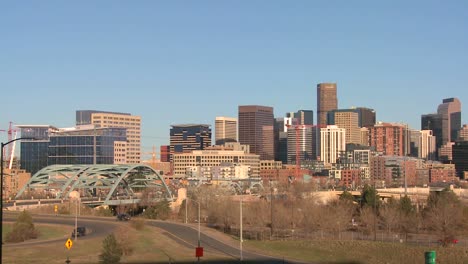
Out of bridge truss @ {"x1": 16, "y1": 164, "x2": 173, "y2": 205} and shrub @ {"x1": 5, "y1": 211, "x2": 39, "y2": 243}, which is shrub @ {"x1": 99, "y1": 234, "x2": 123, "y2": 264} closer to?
shrub @ {"x1": 5, "y1": 211, "x2": 39, "y2": 243}

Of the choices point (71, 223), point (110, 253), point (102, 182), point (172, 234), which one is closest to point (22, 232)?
point (172, 234)

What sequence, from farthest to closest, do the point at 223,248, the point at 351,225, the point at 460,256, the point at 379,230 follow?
the point at 351,225
the point at 379,230
the point at 223,248
the point at 460,256

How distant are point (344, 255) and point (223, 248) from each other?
1382 cm

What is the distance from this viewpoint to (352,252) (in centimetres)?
7662

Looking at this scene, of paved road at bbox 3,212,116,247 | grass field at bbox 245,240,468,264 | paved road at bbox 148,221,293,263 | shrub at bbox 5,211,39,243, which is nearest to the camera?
paved road at bbox 148,221,293,263

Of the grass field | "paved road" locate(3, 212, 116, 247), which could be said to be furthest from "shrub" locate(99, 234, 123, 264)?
"paved road" locate(3, 212, 116, 247)

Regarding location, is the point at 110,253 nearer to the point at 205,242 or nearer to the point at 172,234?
the point at 205,242

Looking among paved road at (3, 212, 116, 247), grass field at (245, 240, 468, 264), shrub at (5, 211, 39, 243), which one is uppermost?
shrub at (5, 211, 39, 243)

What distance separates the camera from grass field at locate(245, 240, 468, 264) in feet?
235

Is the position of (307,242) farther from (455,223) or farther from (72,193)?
(72,193)

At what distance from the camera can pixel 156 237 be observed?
87.1 m

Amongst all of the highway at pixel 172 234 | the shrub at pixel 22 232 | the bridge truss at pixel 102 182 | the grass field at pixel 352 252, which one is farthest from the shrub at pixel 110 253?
the bridge truss at pixel 102 182

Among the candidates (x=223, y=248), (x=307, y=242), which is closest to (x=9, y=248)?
(x=223, y=248)

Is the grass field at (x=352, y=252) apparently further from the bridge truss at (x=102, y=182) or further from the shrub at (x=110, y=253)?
the bridge truss at (x=102, y=182)
